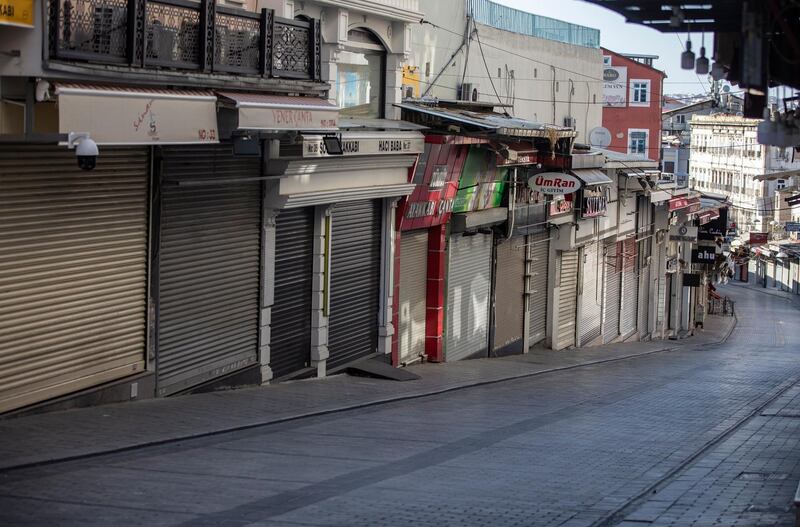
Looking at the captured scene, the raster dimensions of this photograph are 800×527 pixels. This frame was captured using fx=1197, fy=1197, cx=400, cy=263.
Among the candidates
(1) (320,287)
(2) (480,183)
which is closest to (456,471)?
(1) (320,287)

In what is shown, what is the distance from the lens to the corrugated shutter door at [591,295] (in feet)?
121

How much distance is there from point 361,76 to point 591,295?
58.5ft

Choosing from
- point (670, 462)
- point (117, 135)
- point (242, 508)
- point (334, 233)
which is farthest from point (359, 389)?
point (242, 508)

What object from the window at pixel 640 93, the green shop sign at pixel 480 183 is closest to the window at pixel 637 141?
the window at pixel 640 93

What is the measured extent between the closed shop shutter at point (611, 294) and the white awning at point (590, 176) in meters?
7.40

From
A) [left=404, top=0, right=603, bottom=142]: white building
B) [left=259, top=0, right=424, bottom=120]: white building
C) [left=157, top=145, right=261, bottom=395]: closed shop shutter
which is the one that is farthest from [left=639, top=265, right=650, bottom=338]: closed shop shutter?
[left=157, top=145, right=261, bottom=395]: closed shop shutter

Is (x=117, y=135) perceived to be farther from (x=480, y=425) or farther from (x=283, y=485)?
(x=480, y=425)

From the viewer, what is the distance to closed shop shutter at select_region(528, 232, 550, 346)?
32156mm

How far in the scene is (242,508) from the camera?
33.3 ft

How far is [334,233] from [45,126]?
28.3ft

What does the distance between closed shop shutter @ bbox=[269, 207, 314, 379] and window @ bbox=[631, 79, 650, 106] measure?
44068 mm

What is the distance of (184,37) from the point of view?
14297 mm

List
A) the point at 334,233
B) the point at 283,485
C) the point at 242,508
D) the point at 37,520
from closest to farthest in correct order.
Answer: the point at 37,520, the point at 242,508, the point at 283,485, the point at 334,233

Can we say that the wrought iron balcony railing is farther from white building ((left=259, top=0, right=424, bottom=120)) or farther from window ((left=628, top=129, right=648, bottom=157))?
window ((left=628, top=129, right=648, bottom=157))
